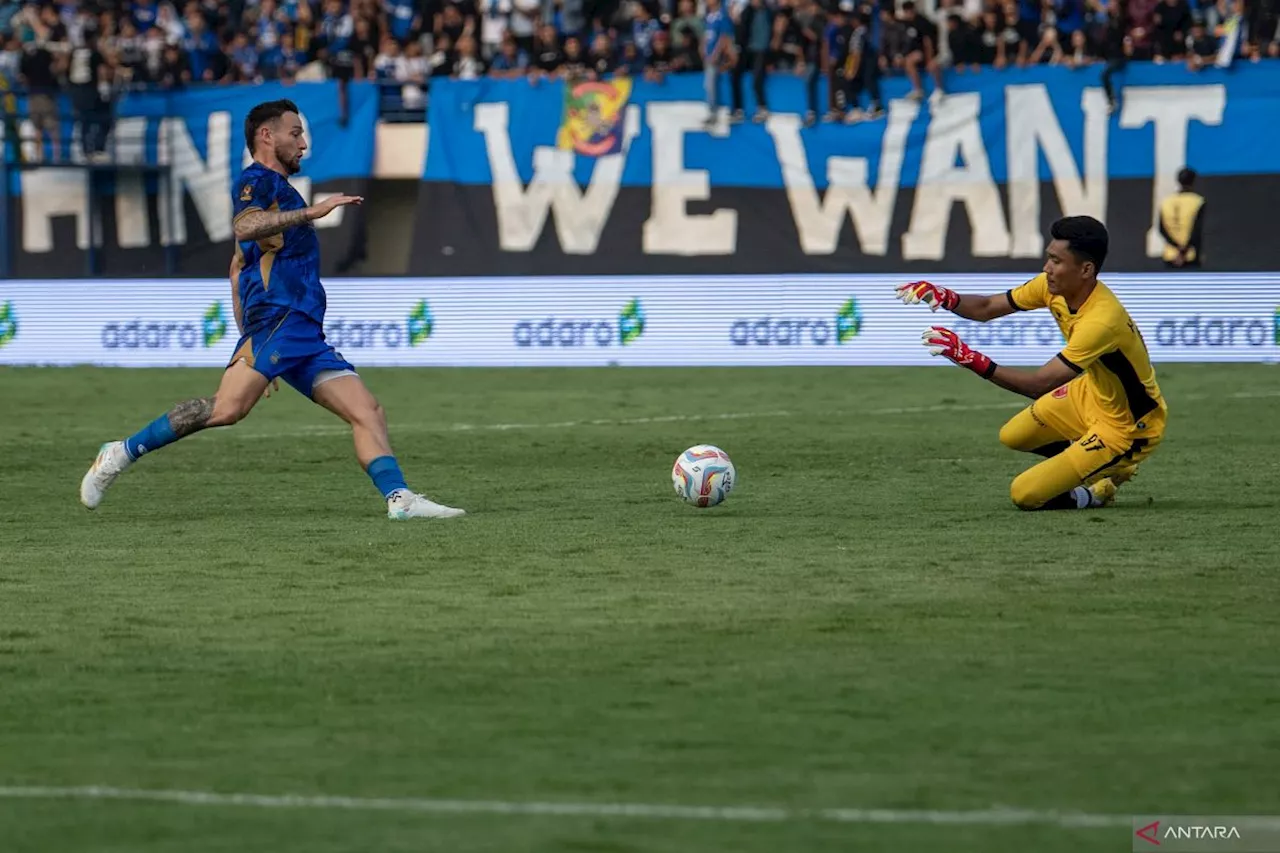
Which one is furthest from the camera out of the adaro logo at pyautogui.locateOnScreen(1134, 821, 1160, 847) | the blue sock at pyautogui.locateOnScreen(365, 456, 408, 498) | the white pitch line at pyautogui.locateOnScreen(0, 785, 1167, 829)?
the blue sock at pyautogui.locateOnScreen(365, 456, 408, 498)

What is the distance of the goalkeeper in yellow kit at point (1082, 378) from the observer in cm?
1072

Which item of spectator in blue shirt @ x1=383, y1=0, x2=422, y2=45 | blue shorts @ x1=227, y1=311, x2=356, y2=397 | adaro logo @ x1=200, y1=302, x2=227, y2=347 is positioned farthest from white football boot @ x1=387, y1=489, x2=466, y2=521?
spectator in blue shirt @ x1=383, y1=0, x2=422, y2=45

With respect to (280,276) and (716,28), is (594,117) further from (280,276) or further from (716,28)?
(280,276)

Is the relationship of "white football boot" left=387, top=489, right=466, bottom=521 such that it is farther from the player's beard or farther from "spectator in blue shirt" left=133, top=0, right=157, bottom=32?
"spectator in blue shirt" left=133, top=0, right=157, bottom=32

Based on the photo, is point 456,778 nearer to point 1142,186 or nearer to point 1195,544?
point 1195,544

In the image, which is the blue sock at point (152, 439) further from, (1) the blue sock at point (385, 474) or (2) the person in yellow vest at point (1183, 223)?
(2) the person in yellow vest at point (1183, 223)

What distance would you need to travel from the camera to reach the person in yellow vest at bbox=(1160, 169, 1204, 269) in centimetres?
2611

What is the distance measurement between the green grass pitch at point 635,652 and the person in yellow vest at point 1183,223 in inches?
480

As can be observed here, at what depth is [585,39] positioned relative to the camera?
1260 inches

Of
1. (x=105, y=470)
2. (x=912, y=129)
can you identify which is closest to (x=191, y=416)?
(x=105, y=470)

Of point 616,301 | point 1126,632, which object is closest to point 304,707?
point 1126,632

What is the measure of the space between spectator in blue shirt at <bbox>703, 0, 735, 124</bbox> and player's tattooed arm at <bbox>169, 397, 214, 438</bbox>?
2040 centimetres

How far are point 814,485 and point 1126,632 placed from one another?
533 cm

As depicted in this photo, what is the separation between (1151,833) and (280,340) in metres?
6.76
